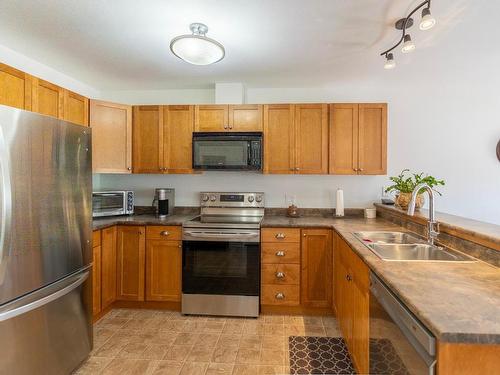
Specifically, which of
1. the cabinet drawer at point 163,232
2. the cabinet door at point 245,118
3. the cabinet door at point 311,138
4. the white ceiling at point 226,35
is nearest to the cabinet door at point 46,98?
the white ceiling at point 226,35

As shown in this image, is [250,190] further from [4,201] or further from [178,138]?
[4,201]

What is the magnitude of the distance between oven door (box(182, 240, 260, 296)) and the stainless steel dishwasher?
132cm

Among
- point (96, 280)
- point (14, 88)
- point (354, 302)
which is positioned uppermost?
point (14, 88)

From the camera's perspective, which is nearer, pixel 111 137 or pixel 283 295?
pixel 283 295

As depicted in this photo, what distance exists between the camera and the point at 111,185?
342 centimetres

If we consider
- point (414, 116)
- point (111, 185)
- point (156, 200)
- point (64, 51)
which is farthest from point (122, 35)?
point (414, 116)

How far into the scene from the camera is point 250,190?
3.26 meters

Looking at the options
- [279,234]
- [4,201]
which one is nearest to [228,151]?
[279,234]

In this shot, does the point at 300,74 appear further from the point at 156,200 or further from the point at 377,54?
the point at 156,200

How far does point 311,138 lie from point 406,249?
1486 mm

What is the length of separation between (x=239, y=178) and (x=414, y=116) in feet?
7.04

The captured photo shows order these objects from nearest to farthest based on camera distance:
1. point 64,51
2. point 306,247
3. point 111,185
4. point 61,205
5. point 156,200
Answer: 1. point 61,205
2. point 64,51
3. point 306,247
4. point 156,200
5. point 111,185

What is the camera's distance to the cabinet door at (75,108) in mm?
2428

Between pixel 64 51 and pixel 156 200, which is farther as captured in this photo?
pixel 156 200
